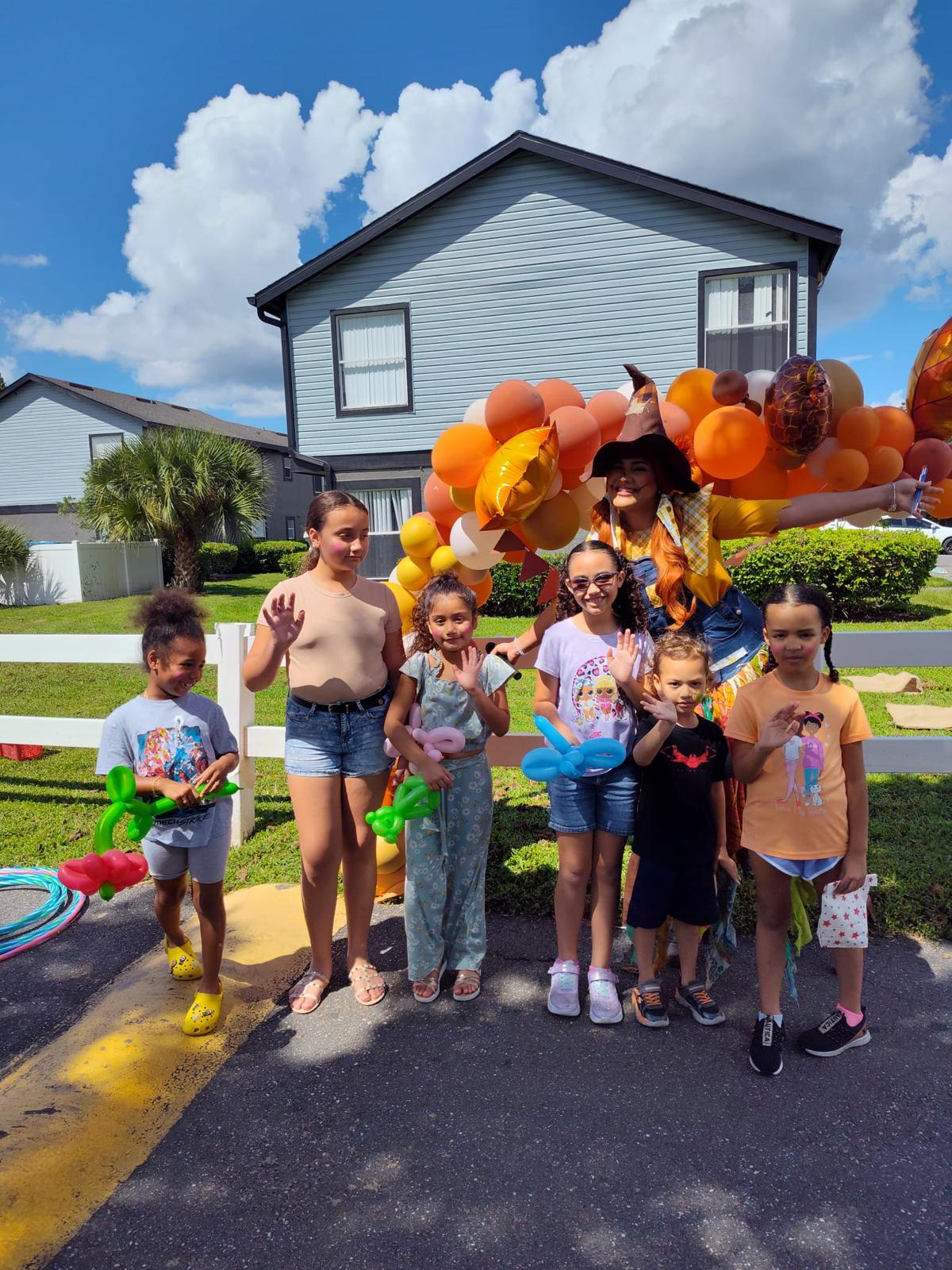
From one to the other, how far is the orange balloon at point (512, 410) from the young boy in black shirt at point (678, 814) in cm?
104

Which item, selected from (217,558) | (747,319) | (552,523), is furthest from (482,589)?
(217,558)

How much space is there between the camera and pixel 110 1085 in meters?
2.64

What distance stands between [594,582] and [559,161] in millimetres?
13571

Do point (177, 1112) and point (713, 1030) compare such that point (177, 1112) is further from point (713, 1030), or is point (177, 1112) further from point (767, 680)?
point (767, 680)

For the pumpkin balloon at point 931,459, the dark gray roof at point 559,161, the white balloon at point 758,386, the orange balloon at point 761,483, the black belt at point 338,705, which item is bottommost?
the black belt at point 338,705

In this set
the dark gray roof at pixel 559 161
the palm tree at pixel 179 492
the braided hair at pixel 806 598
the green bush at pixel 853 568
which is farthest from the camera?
the palm tree at pixel 179 492

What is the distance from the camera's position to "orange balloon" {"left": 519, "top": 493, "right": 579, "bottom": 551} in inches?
125

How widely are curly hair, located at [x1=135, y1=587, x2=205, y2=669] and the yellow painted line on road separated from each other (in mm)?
1356

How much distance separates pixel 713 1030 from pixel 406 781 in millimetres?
1420

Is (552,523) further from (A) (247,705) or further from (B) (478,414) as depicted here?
(A) (247,705)

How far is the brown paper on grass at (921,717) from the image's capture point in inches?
266

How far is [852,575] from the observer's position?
11234mm

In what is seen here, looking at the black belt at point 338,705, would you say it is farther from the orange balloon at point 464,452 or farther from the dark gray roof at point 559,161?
the dark gray roof at point 559,161

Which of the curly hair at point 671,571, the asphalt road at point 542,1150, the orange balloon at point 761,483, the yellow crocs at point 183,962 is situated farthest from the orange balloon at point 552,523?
the yellow crocs at point 183,962
